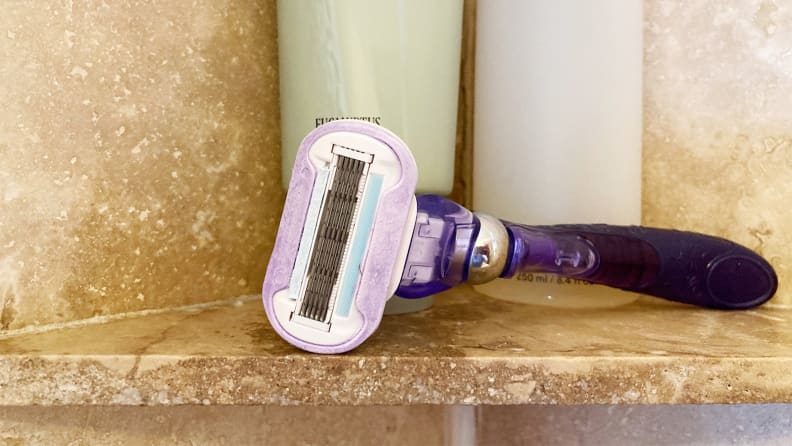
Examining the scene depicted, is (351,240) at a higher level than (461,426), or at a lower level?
higher

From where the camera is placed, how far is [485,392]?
0.80 feet

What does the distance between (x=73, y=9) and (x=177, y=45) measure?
0.05 metres

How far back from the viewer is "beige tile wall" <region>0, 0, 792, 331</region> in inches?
10.9

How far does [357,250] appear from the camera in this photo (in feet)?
0.78

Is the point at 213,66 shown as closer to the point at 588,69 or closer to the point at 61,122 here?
the point at 61,122

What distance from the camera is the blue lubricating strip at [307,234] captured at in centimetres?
24

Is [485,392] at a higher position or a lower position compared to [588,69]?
lower

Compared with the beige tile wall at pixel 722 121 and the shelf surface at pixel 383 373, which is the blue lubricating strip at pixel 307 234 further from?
the beige tile wall at pixel 722 121

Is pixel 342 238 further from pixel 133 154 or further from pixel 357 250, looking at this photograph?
pixel 133 154

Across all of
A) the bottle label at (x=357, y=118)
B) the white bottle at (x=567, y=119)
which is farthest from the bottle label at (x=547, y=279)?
the bottle label at (x=357, y=118)

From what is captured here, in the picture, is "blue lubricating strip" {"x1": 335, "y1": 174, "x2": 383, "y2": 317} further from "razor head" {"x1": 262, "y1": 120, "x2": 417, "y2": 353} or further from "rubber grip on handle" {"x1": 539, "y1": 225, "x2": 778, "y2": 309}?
"rubber grip on handle" {"x1": 539, "y1": 225, "x2": 778, "y2": 309}

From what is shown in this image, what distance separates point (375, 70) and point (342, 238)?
103mm

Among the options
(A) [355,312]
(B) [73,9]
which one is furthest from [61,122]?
(A) [355,312]

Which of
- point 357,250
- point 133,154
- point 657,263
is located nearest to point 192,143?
point 133,154
